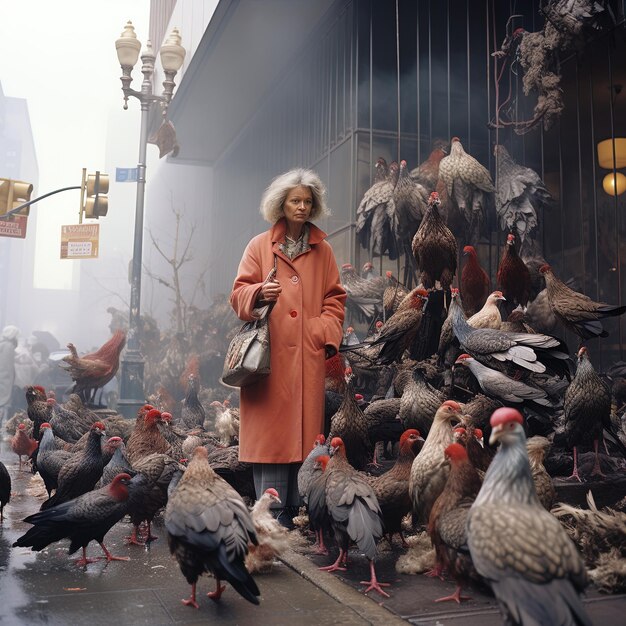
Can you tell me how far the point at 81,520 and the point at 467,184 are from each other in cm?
569

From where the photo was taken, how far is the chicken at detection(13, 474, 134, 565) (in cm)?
419

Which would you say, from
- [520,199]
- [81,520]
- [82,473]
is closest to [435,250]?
[520,199]

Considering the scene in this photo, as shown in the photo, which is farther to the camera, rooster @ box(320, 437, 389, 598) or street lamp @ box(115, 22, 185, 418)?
street lamp @ box(115, 22, 185, 418)

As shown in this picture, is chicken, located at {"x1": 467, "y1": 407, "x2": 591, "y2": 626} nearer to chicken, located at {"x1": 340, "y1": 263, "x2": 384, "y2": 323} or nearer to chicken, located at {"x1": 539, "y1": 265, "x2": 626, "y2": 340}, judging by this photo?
chicken, located at {"x1": 539, "y1": 265, "x2": 626, "y2": 340}

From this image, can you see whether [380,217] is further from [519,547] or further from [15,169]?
[15,169]

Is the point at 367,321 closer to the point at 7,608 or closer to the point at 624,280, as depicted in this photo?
the point at 624,280

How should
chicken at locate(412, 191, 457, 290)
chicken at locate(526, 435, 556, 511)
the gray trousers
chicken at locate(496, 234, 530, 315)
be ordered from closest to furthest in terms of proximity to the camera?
Result: 1. chicken at locate(526, 435, 556, 511)
2. the gray trousers
3. chicken at locate(412, 191, 457, 290)
4. chicken at locate(496, 234, 530, 315)

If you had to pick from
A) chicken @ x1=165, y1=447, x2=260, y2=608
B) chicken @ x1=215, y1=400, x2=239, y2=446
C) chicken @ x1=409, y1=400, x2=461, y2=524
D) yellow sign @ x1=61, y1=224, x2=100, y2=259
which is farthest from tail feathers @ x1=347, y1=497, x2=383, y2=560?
yellow sign @ x1=61, y1=224, x2=100, y2=259

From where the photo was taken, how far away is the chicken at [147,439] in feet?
20.5

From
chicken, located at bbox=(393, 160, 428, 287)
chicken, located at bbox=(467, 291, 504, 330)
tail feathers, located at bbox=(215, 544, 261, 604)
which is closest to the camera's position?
tail feathers, located at bbox=(215, 544, 261, 604)

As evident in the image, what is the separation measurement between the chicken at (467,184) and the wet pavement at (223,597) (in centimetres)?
461

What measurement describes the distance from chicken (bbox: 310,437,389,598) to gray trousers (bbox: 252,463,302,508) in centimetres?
37

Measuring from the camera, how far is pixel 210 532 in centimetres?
333

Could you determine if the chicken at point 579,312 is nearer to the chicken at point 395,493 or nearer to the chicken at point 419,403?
the chicken at point 419,403
